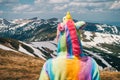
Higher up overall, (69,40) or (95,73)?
(69,40)

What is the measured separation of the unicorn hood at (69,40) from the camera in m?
7.57

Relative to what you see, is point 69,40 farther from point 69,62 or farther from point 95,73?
point 95,73

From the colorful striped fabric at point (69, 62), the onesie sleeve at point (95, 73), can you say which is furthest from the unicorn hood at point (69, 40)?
the onesie sleeve at point (95, 73)

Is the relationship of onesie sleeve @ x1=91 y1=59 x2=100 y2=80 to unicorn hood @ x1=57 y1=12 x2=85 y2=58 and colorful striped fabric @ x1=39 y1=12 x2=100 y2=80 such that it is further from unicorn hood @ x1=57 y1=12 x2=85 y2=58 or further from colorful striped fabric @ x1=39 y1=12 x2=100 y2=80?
unicorn hood @ x1=57 y1=12 x2=85 y2=58

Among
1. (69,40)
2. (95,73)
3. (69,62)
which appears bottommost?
(95,73)

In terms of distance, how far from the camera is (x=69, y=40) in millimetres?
7609

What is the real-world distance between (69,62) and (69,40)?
1.76 feet

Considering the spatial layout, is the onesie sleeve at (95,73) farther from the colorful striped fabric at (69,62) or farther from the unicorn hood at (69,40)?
the unicorn hood at (69,40)

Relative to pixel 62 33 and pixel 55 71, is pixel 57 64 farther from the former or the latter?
pixel 62 33

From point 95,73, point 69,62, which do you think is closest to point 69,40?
point 69,62

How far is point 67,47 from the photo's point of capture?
759cm

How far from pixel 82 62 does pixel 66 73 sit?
51cm

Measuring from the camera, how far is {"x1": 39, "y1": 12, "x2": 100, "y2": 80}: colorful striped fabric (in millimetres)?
7434

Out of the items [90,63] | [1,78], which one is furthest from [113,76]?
[90,63]
